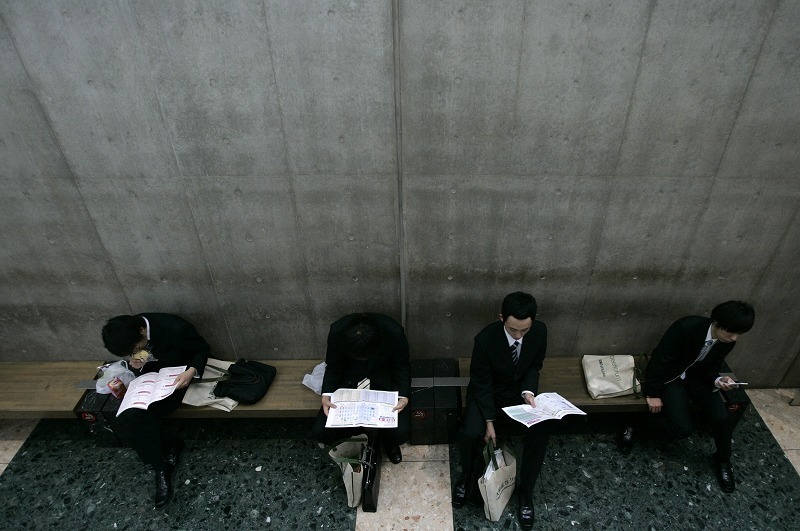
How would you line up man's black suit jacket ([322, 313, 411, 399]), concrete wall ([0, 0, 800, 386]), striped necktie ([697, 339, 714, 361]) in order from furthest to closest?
man's black suit jacket ([322, 313, 411, 399]) < striped necktie ([697, 339, 714, 361]) < concrete wall ([0, 0, 800, 386])

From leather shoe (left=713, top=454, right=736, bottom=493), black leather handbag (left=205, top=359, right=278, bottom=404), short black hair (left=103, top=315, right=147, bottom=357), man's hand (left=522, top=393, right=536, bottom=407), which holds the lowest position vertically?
leather shoe (left=713, top=454, right=736, bottom=493)

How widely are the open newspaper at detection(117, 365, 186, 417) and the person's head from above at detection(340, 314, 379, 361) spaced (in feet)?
4.97

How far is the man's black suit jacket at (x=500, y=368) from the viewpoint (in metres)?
3.32

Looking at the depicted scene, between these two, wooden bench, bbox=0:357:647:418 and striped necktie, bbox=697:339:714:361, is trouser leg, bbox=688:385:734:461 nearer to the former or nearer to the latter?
striped necktie, bbox=697:339:714:361

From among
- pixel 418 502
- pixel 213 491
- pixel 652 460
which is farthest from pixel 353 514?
pixel 652 460

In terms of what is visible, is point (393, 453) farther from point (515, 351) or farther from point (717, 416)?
point (717, 416)

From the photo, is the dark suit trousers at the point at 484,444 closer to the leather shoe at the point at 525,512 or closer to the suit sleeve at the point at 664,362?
the leather shoe at the point at 525,512

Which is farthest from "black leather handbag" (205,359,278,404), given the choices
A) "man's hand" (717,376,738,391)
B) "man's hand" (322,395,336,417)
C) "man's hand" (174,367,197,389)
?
"man's hand" (717,376,738,391)

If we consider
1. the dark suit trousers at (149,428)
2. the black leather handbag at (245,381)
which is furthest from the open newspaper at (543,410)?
the dark suit trousers at (149,428)

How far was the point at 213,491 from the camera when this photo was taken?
3.54 m

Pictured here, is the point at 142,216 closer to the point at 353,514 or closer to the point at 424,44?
the point at 424,44

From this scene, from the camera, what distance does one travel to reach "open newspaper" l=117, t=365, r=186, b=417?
3338 millimetres

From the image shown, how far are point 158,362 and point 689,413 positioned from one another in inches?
172

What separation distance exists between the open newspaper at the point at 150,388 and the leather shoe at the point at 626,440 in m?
3.74
